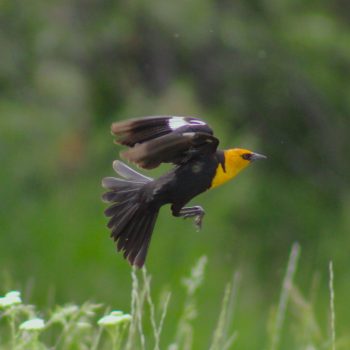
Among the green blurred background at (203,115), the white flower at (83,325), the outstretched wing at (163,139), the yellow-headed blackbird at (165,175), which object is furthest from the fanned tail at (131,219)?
the green blurred background at (203,115)

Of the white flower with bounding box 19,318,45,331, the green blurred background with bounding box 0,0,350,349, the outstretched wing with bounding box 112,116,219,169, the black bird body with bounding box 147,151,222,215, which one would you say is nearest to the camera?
the outstretched wing with bounding box 112,116,219,169

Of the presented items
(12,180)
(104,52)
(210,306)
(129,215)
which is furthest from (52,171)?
(129,215)

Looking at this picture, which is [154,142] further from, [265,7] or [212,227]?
[265,7]

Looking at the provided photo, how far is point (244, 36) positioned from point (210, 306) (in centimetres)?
396

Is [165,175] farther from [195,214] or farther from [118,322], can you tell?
[118,322]

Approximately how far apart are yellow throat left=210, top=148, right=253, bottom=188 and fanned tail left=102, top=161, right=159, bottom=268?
0.19 m

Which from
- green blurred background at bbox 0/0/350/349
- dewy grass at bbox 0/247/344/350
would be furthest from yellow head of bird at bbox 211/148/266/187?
green blurred background at bbox 0/0/350/349

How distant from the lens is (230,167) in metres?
2.56

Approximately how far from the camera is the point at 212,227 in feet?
26.3

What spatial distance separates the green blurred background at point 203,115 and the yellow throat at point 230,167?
382cm

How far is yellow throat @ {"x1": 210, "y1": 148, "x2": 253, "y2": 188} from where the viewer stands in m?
2.53

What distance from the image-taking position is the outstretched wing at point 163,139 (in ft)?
7.97

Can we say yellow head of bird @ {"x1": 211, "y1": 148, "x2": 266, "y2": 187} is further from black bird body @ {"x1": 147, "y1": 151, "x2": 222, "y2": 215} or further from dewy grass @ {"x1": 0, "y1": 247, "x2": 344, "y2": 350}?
dewy grass @ {"x1": 0, "y1": 247, "x2": 344, "y2": 350}

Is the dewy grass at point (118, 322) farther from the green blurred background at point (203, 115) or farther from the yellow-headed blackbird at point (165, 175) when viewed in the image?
the green blurred background at point (203, 115)
